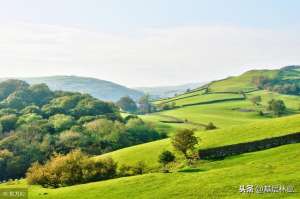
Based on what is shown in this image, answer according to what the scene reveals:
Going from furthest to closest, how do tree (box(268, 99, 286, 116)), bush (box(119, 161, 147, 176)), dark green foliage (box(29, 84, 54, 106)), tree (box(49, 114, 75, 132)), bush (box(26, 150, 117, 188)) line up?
dark green foliage (box(29, 84, 54, 106)) → tree (box(268, 99, 286, 116)) → tree (box(49, 114, 75, 132)) → bush (box(119, 161, 147, 176)) → bush (box(26, 150, 117, 188))

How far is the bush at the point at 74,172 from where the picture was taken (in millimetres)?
59188

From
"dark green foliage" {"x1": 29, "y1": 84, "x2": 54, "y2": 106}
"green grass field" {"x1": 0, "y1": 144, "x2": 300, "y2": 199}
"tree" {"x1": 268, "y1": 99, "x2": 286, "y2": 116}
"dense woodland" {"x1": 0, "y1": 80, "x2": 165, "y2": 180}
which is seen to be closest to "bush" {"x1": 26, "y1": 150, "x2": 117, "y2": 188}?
"green grass field" {"x1": 0, "y1": 144, "x2": 300, "y2": 199}

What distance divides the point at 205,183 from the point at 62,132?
8480 centimetres

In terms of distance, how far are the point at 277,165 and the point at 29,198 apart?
1081 inches

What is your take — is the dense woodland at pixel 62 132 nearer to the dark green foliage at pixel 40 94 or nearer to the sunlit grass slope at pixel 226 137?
the dark green foliage at pixel 40 94

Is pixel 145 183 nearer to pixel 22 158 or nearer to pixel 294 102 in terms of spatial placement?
pixel 22 158

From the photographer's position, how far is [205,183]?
43.3 m

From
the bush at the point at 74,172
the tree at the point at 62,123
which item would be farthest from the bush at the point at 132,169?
the tree at the point at 62,123

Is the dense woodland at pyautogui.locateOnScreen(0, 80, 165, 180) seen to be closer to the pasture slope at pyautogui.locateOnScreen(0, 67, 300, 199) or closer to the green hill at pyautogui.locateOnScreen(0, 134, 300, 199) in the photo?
the pasture slope at pyautogui.locateOnScreen(0, 67, 300, 199)

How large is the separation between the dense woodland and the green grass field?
55165 millimetres

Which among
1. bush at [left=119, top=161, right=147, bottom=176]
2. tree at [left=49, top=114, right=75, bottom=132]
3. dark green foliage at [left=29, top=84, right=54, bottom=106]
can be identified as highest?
dark green foliage at [left=29, top=84, right=54, bottom=106]

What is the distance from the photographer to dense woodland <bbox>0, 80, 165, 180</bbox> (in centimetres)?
10838

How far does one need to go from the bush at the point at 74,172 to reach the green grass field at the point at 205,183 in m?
5.62

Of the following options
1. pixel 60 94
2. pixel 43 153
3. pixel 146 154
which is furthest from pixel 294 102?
pixel 146 154
